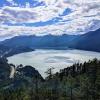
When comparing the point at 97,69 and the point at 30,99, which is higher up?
the point at 97,69

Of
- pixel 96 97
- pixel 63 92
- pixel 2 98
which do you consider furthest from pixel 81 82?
pixel 2 98

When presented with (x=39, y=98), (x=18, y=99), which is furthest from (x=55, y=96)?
(x=18, y=99)

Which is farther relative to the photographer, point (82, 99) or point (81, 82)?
point (81, 82)

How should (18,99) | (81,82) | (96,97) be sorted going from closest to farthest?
(96,97) < (18,99) < (81,82)

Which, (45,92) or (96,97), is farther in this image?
(45,92)

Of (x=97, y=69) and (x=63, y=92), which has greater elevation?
(x=97, y=69)

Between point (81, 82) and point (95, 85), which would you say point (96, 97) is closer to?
point (95, 85)

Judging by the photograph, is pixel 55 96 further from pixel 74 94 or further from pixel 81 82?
pixel 81 82

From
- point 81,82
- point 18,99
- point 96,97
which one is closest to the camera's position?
point 96,97

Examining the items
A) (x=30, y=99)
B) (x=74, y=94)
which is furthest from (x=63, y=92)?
A: (x=30, y=99)
